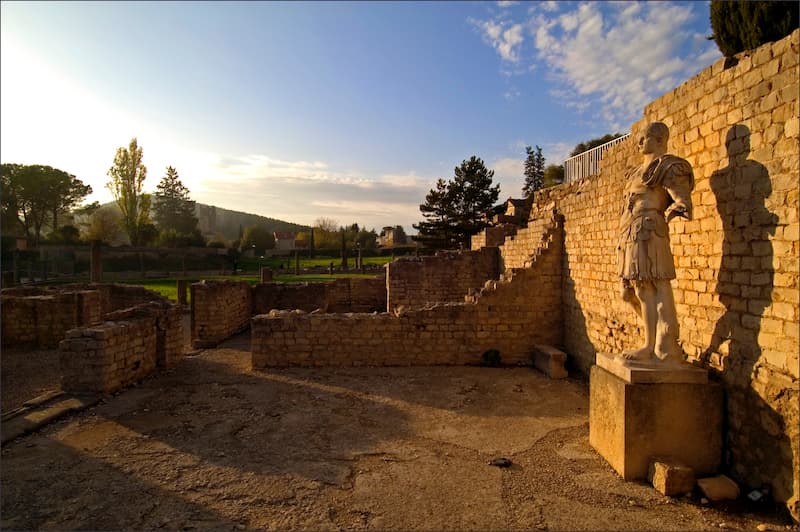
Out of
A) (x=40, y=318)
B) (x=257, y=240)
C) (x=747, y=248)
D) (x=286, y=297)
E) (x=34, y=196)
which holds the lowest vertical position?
(x=40, y=318)

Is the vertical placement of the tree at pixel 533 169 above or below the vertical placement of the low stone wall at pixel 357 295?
above

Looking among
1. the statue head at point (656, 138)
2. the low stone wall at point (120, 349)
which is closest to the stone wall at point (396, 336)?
the low stone wall at point (120, 349)

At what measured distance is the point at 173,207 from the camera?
67688mm

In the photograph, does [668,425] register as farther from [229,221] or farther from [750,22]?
[229,221]

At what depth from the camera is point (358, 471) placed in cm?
456

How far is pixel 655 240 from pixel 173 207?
74918 millimetres

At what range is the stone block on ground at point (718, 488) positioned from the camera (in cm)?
388

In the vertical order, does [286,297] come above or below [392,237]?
below

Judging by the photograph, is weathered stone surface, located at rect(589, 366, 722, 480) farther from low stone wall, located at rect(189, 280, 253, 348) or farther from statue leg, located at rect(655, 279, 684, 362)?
low stone wall, located at rect(189, 280, 253, 348)

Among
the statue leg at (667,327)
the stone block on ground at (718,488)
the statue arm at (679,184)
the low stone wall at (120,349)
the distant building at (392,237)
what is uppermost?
the distant building at (392,237)

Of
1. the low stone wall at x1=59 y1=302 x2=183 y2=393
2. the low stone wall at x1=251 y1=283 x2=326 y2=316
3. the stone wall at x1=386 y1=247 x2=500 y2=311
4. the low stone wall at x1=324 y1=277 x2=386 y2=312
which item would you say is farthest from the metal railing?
the low stone wall at x1=59 y1=302 x2=183 y2=393

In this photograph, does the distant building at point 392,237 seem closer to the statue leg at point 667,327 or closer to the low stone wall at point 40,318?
the low stone wall at point 40,318

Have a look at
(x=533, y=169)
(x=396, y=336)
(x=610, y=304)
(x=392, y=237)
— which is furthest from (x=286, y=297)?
(x=392, y=237)

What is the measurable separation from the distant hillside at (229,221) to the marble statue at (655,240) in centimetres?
11206
